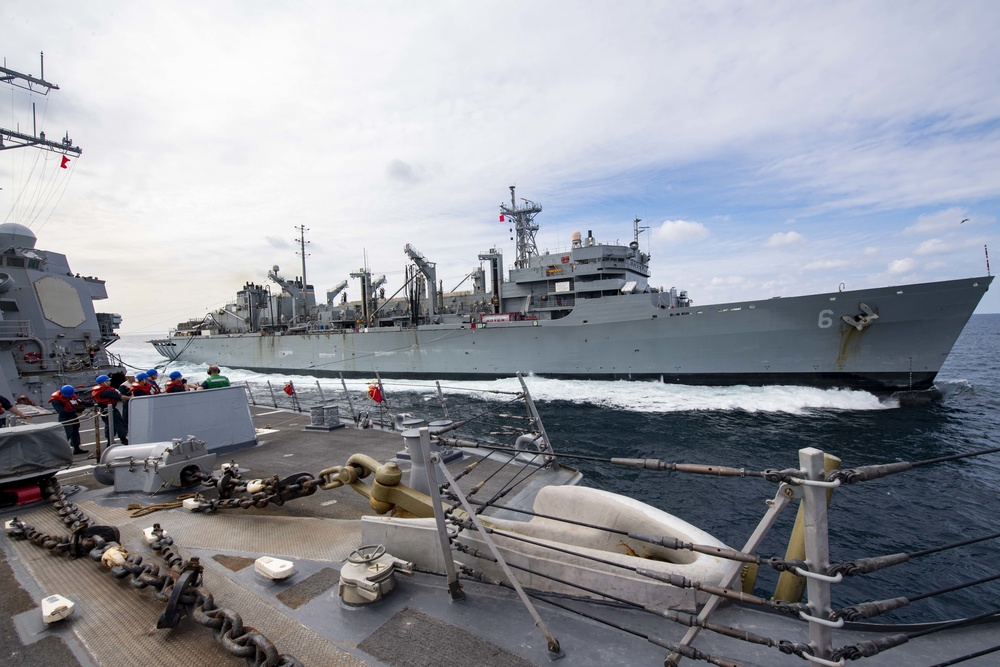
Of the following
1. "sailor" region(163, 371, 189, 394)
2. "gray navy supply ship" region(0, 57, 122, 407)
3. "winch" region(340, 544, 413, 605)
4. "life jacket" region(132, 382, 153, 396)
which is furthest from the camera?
"gray navy supply ship" region(0, 57, 122, 407)

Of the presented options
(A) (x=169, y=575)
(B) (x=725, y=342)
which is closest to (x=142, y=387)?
(A) (x=169, y=575)

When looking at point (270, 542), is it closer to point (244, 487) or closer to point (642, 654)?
point (244, 487)

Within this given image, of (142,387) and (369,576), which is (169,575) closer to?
(369,576)

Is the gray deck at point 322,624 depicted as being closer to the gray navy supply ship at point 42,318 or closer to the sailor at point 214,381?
the sailor at point 214,381

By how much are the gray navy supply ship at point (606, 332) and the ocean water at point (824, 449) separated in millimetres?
1246

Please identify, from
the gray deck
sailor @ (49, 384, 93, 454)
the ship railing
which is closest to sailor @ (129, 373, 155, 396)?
sailor @ (49, 384, 93, 454)

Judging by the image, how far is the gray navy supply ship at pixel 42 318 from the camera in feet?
42.2

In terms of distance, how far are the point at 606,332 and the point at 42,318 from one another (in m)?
22.4

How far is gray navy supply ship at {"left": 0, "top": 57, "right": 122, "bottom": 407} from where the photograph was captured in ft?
42.2

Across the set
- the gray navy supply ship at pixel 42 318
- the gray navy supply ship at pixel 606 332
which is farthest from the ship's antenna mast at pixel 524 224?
the gray navy supply ship at pixel 42 318

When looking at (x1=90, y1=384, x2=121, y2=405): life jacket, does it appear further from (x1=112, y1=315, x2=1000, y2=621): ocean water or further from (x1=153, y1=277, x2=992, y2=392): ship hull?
(x1=153, y1=277, x2=992, y2=392): ship hull

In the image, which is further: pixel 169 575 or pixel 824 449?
pixel 824 449

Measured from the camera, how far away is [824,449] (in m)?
13.2

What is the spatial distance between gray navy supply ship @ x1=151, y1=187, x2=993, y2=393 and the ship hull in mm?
51
